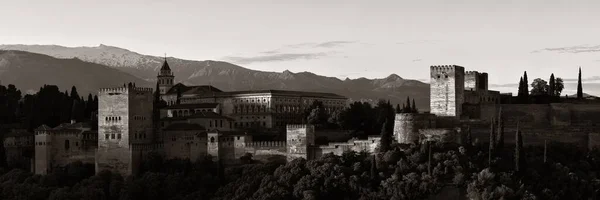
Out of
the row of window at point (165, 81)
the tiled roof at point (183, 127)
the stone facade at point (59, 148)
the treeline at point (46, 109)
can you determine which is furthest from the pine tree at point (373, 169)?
the row of window at point (165, 81)

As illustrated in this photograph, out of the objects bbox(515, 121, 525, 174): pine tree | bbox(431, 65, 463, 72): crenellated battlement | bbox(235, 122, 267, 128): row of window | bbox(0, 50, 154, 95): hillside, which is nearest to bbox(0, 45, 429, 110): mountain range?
bbox(0, 50, 154, 95): hillside

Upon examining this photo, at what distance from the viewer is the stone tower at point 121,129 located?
57656 millimetres

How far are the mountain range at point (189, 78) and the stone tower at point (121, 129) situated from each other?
7573cm

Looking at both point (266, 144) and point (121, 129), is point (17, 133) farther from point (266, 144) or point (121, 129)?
point (266, 144)

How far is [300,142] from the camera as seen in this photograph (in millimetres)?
54281

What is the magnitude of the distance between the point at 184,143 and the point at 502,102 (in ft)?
71.7

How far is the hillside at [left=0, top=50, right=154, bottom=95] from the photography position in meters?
146

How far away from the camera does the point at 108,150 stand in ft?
190

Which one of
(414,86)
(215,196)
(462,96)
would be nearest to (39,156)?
(215,196)

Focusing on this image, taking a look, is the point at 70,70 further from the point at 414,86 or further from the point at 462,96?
the point at 462,96

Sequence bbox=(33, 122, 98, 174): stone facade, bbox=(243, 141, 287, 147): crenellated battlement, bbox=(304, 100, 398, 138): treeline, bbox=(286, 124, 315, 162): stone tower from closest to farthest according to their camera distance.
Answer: bbox=(286, 124, 315, 162): stone tower
bbox=(243, 141, 287, 147): crenellated battlement
bbox=(33, 122, 98, 174): stone facade
bbox=(304, 100, 398, 138): treeline

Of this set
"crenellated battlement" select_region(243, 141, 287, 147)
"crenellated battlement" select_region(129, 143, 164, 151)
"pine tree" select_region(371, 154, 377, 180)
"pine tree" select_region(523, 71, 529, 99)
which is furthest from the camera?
"pine tree" select_region(523, 71, 529, 99)

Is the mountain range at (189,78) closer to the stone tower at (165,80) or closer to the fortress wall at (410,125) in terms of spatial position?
the stone tower at (165,80)

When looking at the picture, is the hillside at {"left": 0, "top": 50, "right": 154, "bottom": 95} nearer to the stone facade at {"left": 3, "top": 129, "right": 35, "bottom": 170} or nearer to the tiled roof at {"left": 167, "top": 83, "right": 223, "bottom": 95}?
the tiled roof at {"left": 167, "top": 83, "right": 223, "bottom": 95}
